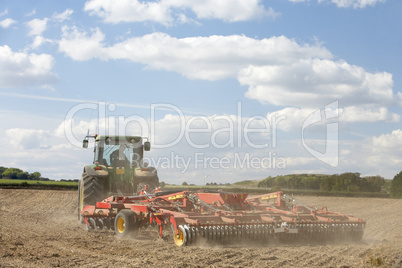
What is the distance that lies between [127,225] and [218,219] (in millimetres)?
1990

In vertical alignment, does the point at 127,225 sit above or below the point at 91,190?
below

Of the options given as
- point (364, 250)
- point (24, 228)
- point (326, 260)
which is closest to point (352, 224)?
point (364, 250)

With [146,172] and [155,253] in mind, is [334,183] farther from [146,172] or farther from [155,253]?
[155,253]

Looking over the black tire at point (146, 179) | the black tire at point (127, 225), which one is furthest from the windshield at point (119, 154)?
the black tire at point (127, 225)

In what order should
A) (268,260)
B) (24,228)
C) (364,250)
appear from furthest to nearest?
(24,228)
(364,250)
(268,260)

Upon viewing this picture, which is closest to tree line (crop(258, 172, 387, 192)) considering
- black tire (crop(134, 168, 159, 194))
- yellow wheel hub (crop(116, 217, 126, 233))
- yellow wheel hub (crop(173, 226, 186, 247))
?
black tire (crop(134, 168, 159, 194))

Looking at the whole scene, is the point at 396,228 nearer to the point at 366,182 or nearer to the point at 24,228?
the point at 24,228

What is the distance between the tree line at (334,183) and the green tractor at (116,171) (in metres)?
20.5

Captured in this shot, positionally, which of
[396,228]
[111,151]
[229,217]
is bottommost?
[396,228]

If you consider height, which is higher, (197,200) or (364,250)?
(197,200)

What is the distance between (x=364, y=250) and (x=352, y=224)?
1.79 meters

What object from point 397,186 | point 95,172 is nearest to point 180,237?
point 95,172

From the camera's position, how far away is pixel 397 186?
34281 mm

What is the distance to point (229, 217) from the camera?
8.71 metres
